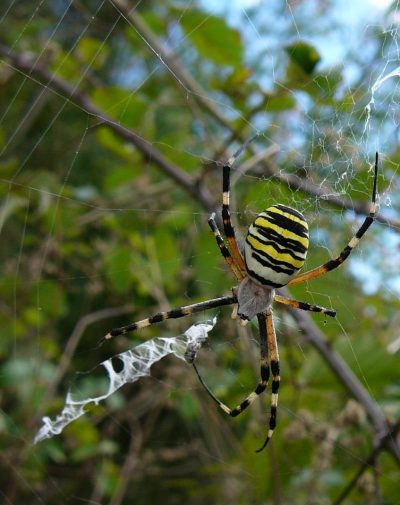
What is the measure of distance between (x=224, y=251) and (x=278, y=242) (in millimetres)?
463

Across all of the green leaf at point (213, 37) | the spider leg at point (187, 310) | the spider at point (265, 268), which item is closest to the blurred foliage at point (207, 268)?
the green leaf at point (213, 37)

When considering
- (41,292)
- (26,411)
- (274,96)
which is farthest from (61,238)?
(274,96)

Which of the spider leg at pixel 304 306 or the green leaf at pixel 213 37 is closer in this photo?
the spider leg at pixel 304 306

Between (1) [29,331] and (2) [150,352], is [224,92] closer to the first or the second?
(2) [150,352]

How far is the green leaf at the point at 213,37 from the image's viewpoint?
2914 millimetres

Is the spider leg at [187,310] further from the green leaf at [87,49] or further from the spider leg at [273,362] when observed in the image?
the green leaf at [87,49]

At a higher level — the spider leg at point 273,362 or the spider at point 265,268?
the spider at point 265,268

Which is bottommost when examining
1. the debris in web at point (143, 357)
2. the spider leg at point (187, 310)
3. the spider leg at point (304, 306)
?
the debris in web at point (143, 357)

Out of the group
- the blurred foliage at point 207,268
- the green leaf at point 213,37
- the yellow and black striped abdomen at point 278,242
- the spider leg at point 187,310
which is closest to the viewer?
the yellow and black striped abdomen at point 278,242

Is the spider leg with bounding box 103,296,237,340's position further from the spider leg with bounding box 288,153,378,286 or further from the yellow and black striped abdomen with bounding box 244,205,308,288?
the yellow and black striped abdomen with bounding box 244,205,308,288

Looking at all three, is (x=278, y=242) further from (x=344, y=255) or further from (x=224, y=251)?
(x=224, y=251)

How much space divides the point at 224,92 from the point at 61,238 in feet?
5.63

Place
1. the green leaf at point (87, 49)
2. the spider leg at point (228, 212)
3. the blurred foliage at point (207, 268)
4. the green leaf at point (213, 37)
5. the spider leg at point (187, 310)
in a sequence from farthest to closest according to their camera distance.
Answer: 1. the green leaf at point (87, 49)
2. the green leaf at point (213, 37)
3. the spider leg at point (187, 310)
4. the blurred foliage at point (207, 268)
5. the spider leg at point (228, 212)

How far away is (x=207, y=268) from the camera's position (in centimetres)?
322
